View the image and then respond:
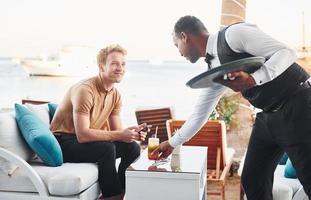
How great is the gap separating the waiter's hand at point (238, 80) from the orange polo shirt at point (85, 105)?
1.45 meters

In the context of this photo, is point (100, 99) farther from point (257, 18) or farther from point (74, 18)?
point (74, 18)

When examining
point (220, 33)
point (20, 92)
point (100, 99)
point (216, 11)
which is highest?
point (216, 11)

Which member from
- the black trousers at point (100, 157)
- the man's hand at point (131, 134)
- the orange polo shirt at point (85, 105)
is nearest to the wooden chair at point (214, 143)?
the man's hand at point (131, 134)

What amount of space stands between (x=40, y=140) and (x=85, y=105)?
0.40 meters

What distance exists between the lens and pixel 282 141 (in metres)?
1.81

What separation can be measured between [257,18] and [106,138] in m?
2.88

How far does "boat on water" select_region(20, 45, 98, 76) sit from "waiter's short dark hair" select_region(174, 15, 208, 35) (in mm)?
3210

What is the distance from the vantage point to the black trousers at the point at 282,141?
1739 mm

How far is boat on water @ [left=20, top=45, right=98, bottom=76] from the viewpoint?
239 inches

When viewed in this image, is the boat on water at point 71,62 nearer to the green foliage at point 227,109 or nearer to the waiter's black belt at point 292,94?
the green foliage at point 227,109

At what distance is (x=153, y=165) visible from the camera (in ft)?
8.45

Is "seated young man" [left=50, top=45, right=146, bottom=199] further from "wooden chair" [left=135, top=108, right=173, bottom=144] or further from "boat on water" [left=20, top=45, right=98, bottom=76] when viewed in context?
"boat on water" [left=20, top=45, right=98, bottom=76]

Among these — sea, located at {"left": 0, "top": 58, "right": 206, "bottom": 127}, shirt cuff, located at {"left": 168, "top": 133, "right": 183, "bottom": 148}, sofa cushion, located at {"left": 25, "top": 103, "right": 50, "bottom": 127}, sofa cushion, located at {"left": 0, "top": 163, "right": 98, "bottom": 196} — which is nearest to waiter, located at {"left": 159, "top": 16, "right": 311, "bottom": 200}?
shirt cuff, located at {"left": 168, "top": 133, "right": 183, "bottom": 148}

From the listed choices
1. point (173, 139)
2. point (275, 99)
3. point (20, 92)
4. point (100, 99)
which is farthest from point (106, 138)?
point (20, 92)
